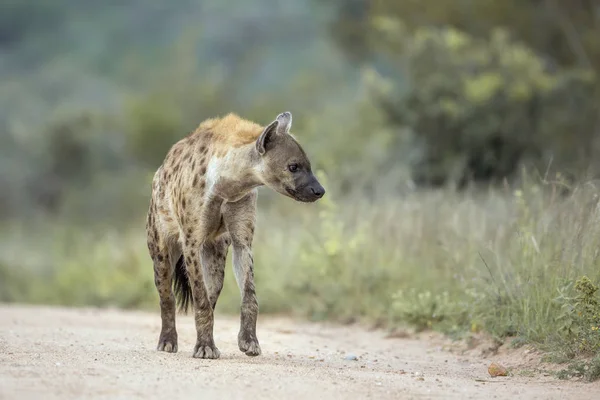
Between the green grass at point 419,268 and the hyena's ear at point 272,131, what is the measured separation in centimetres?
207

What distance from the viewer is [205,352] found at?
7125 mm

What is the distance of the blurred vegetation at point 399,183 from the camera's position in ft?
28.0

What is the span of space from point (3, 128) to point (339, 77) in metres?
13.4

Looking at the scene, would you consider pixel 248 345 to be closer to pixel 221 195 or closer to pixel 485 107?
pixel 221 195

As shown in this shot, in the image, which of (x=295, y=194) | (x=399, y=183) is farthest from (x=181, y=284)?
(x=399, y=183)

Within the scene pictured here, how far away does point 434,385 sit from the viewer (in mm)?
6238

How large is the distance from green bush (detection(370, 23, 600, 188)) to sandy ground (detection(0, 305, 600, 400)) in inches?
303

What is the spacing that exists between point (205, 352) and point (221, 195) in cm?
102

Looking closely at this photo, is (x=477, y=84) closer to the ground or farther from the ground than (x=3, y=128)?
closer to the ground

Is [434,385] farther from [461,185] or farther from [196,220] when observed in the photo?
[461,185]

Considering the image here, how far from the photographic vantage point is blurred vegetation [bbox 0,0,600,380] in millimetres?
8531

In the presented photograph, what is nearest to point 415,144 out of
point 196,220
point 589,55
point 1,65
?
point 589,55

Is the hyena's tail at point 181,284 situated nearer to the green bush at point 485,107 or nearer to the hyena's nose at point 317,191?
the hyena's nose at point 317,191

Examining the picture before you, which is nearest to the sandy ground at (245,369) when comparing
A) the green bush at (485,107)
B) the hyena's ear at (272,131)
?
the hyena's ear at (272,131)
